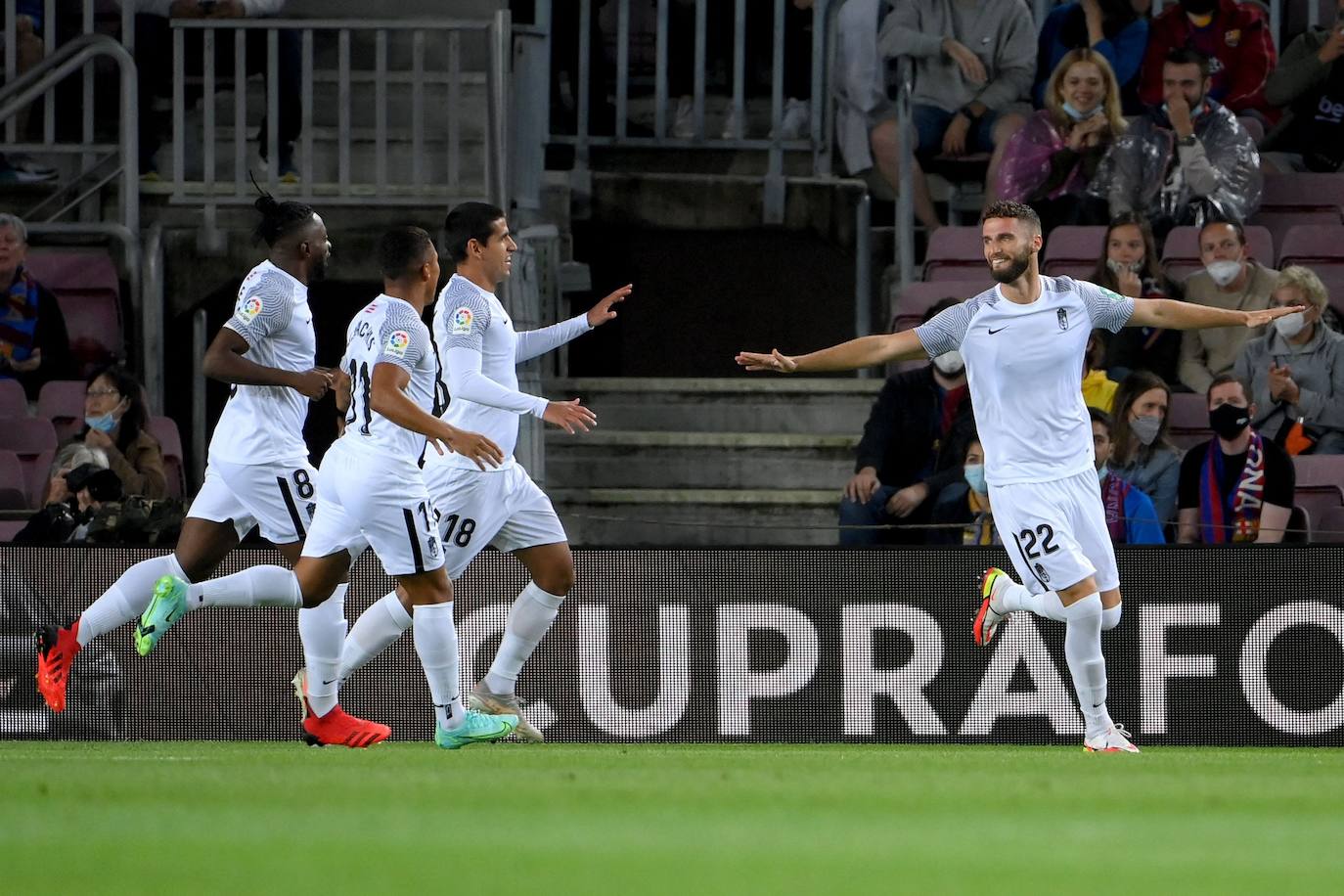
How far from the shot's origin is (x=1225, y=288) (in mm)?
12500

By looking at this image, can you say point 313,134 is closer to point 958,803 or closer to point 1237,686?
point 1237,686

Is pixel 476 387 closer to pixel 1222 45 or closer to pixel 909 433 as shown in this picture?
pixel 909 433

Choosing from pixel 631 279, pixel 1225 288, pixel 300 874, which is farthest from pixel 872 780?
pixel 631 279

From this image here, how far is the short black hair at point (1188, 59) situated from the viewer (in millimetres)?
13414

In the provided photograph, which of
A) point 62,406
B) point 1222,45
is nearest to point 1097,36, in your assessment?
point 1222,45

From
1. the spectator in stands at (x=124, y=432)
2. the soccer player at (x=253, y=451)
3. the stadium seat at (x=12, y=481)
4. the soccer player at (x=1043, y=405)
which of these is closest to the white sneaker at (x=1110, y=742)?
the soccer player at (x=1043, y=405)

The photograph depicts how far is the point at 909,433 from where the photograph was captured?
1195 centimetres

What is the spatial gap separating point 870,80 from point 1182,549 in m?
5.48

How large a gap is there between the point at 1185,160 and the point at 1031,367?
196 inches

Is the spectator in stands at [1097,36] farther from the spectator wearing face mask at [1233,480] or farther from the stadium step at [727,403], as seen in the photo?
the spectator wearing face mask at [1233,480]

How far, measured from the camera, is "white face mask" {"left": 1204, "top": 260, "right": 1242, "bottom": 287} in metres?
12.4

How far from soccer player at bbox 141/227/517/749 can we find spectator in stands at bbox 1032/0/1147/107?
22.8 feet

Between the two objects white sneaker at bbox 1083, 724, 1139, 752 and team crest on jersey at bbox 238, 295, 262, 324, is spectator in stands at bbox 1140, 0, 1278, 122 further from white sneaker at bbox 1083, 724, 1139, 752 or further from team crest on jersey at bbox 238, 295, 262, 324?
team crest on jersey at bbox 238, 295, 262, 324

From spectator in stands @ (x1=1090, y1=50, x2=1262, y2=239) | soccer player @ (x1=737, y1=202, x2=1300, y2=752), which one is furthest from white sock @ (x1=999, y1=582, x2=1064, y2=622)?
spectator in stands @ (x1=1090, y1=50, x2=1262, y2=239)
